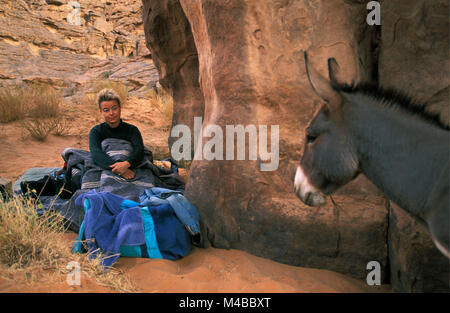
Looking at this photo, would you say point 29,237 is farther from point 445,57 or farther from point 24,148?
point 24,148

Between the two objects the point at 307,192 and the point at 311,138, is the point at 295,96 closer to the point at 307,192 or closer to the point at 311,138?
the point at 311,138

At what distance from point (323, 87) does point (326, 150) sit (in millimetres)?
386

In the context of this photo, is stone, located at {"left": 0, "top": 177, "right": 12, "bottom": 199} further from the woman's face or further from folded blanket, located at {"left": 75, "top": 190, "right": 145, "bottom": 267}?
folded blanket, located at {"left": 75, "top": 190, "right": 145, "bottom": 267}

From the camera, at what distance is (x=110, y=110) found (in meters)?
4.01

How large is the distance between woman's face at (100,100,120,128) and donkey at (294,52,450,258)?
2.87m

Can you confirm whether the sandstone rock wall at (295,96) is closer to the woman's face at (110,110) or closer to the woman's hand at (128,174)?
the woman's hand at (128,174)

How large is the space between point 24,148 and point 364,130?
717 cm

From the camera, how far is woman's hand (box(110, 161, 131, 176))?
3.80 metres

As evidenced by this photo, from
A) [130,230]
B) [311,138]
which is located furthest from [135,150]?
[311,138]

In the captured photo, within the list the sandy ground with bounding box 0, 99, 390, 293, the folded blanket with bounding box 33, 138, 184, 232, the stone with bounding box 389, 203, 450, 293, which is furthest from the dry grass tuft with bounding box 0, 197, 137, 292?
the stone with bounding box 389, 203, 450, 293

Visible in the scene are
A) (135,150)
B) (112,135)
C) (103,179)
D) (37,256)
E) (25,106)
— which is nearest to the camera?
(37,256)

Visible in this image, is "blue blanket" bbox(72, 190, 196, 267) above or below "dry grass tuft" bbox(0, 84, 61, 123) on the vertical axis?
below

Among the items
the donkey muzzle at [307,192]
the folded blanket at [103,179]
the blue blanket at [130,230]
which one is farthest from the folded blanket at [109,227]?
the donkey muzzle at [307,192]

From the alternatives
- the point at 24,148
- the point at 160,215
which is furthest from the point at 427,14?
the point at 24,148
